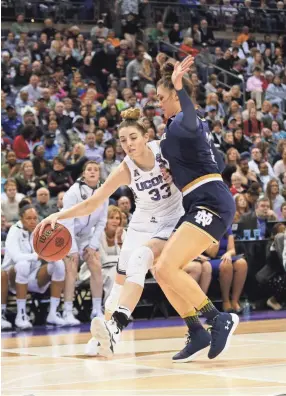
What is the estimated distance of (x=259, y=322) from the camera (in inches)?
404

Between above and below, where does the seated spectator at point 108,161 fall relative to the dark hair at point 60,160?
below

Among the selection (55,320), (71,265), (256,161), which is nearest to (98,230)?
(71,265)

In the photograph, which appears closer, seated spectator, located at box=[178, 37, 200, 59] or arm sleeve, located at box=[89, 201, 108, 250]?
arm sleeve, located at box=[89, 201, 108, 250]

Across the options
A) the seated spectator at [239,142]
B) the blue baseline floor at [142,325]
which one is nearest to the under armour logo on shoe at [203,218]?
the blue baseline floor at [142,325]

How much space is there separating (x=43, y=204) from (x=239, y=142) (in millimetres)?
5877

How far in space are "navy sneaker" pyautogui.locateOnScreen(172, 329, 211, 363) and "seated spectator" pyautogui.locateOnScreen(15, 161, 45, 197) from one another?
264 inches

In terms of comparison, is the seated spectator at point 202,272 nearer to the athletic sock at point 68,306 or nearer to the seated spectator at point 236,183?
the athletic sock at point 68,306

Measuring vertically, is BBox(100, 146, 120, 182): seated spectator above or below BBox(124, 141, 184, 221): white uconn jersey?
below

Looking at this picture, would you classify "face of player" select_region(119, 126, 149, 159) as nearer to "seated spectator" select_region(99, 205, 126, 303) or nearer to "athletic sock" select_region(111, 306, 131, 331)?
"athletic sock" select_region(111, 306, 131, 331)

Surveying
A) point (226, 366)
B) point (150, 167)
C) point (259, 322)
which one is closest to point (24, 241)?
point (259, 322)

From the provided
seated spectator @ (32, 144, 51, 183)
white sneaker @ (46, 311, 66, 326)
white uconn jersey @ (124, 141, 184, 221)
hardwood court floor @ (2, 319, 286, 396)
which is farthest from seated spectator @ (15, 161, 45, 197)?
white uconn jersey @ (124, 141, 184, 221)

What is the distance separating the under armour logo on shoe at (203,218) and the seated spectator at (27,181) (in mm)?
7011

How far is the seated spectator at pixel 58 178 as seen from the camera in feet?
42.4

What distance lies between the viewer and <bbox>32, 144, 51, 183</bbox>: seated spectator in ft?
44.1
